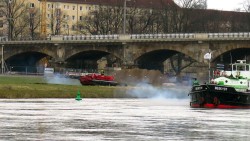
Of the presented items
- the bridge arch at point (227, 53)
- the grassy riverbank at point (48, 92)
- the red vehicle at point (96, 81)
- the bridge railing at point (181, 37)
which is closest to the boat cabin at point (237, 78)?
the grassy riverbank at point (48, 92)

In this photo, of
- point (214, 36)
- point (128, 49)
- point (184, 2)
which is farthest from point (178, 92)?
point (184, 2)

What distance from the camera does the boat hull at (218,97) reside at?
59.9 meters

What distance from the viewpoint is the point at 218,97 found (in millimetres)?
60469

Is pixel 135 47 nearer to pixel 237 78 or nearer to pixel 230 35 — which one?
pixel 230 35

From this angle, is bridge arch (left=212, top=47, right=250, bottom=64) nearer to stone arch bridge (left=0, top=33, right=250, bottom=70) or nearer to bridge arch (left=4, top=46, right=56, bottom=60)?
stone arch bridge (left=0, top=33, right=250, bottom=70)

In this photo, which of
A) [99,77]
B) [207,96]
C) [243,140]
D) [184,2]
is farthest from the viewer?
[184,2]

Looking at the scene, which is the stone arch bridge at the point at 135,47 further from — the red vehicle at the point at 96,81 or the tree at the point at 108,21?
the red vehicle at the point at 96,81

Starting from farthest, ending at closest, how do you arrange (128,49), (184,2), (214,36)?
(184,2)
(128,49)
(214,36)

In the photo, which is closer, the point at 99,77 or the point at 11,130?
the point at 11,130

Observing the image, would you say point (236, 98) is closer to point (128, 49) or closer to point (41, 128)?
point (41, 128)

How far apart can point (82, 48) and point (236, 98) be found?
84.2 meters

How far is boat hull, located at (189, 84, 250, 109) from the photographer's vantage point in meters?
59.9

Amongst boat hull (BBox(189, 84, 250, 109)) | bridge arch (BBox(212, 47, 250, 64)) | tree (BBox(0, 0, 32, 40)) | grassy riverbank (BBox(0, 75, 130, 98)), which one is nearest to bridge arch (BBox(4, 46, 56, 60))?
tree (BBox(0, 0, 32, 40))

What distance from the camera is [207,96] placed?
6053cm
